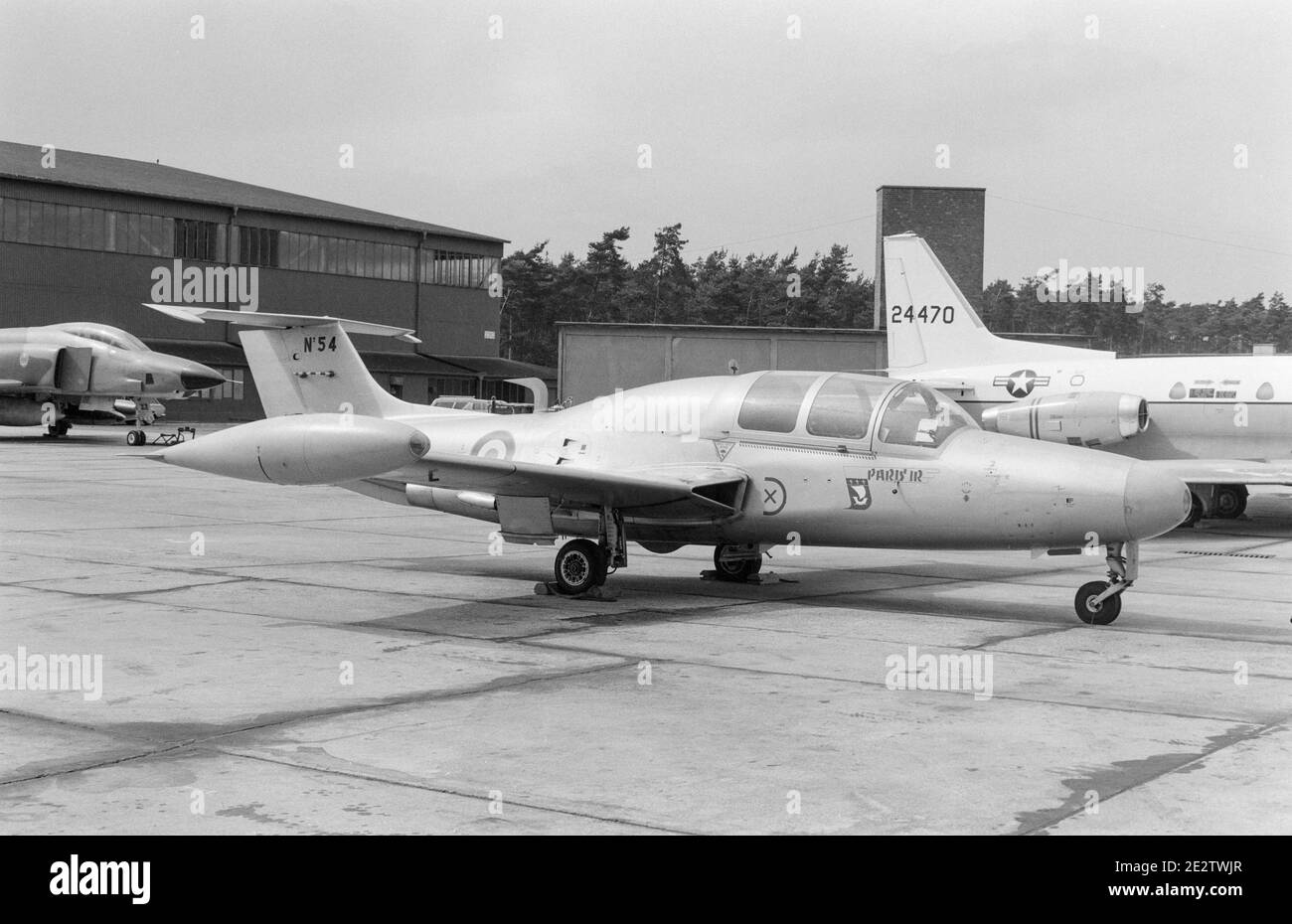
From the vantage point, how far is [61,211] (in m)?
62.6

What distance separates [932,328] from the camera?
90.0 feet

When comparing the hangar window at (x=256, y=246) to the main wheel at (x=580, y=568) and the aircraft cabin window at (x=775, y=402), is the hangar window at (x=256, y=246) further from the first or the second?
the aircraft cabin window at (x=775, y=402)

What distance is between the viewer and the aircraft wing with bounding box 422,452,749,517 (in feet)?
36.7

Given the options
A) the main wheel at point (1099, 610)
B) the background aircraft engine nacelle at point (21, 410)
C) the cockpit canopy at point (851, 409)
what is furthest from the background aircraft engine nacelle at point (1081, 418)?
the background aircraft engine nacelle at point (21, 410)

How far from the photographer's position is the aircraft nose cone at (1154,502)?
10398 millimetres

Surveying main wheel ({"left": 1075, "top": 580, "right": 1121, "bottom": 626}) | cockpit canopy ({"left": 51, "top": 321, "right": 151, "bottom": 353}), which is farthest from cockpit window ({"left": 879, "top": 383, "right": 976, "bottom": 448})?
cockpit canopy ({"left": 51, "top": 321, "right": 151, "bottom": 353})

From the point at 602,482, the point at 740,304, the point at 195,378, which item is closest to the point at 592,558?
the point at 602,482

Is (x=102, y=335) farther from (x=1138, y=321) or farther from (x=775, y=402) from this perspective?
(x=1138, y=321)

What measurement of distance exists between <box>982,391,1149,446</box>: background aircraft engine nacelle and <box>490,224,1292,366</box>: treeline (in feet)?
235

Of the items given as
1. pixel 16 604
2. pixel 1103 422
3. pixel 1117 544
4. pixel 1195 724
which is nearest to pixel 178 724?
pixel 16 604

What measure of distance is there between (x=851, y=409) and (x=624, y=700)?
475 cm

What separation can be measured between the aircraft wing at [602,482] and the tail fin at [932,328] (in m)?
14.7

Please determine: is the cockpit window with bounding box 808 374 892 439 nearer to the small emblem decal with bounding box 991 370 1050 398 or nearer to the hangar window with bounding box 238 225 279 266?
the small emblem decal with bounding box 991 370 1050 398

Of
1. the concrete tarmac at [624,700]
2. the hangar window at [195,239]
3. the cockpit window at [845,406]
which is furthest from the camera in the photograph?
the hangar window at [195,239]
